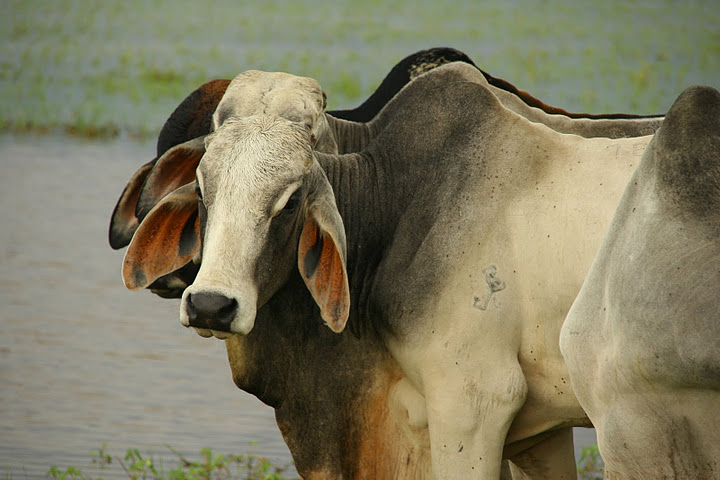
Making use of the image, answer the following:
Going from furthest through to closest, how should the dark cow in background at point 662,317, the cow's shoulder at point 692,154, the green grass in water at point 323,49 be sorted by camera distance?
the green grass in water at point 323,49, the cow's shoulder at point 692,154, the dark cow in background at point 662,317

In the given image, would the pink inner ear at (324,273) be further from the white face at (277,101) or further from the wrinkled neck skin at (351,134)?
the wrinkled neck skin at (351,134)

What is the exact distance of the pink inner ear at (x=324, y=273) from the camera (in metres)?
3.12

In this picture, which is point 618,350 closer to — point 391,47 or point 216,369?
point 216,369

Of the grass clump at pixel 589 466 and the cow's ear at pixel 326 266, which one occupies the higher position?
the cow's ear at pixel 326 266

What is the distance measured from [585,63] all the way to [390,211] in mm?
13004

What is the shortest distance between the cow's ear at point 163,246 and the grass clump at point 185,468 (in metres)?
1.37

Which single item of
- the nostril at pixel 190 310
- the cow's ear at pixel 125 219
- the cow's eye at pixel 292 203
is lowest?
the cow's ear at pixel 125 219

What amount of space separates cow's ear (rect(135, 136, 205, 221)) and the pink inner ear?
1.83 ft

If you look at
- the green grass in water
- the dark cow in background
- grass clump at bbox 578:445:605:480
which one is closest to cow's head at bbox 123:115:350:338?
the dark cow in background

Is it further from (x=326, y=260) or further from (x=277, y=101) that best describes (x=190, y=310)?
(x=277, y=101)

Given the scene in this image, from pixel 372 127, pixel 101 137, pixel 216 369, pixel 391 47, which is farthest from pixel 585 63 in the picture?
pixel 372 127

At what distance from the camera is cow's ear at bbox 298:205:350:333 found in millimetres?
3107

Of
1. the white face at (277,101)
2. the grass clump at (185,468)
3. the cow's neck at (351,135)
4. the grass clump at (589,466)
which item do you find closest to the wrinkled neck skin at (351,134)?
the cow's neck at (351,135)

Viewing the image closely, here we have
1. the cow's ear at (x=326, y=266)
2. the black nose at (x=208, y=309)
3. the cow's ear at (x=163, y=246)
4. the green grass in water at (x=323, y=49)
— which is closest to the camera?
the black nose at (x=208, y=309)
